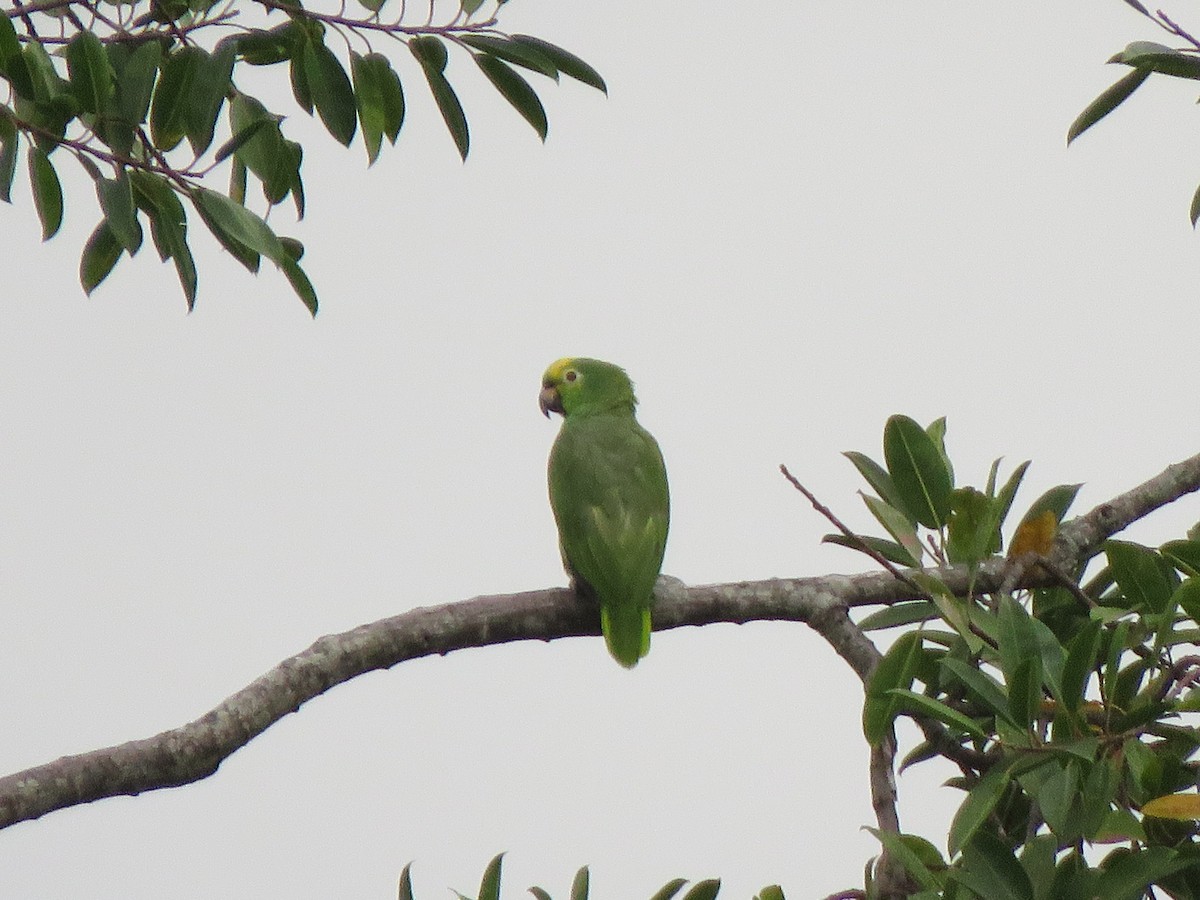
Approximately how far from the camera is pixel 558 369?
567 cm

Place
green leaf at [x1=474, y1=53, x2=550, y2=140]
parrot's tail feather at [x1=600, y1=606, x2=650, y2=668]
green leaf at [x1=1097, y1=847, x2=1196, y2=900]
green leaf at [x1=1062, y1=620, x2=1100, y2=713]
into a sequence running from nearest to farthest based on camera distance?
green leaf at [x1=1097, y1=847, x2=1196, y2=900] → green leaf at [x1=1062, y1=620, x2=1100, y2=713] → green leaf at [x1=474, y1=53, x2=550, y2=140] → parrot's tail feather at [x1=600, y1=606, x2=650, y2=668]

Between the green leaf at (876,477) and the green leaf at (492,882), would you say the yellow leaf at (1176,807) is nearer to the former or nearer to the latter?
the green leaf at (876,477)

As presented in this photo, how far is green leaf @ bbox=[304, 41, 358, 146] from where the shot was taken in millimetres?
3305

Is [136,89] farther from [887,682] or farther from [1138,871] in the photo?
[1138,871]

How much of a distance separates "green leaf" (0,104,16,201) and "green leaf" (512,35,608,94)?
1.22 metres

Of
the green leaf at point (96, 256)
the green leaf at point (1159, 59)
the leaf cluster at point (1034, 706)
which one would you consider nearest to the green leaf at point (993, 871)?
the leaf cluster at point (1034, 706)

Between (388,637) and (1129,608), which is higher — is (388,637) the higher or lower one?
the higher one

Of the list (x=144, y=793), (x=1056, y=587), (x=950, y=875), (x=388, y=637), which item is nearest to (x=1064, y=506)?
(x=1056, y=587)

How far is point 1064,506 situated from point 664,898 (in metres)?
1.21

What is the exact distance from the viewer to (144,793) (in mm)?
2391

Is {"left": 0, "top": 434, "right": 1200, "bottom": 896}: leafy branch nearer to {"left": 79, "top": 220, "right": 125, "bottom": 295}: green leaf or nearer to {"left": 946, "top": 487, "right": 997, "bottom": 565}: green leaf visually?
{"left": 946, "top": 487, "right": 997, "bottom": 565}: green leaf

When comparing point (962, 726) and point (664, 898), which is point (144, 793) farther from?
point (962, 726)

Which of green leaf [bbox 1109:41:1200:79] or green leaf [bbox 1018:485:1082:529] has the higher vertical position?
green leaf [bbox 1109:41:1200:79]

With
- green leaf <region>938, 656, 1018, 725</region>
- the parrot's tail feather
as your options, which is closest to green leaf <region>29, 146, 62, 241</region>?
the parrot's tail feather
